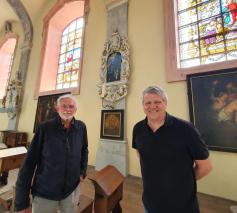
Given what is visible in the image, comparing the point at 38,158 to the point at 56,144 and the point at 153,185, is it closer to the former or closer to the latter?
the point at 56,144

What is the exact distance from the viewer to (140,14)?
4.20m

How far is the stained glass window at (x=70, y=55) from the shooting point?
240 inches

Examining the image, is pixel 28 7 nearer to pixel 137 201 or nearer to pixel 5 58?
pixel 5 58

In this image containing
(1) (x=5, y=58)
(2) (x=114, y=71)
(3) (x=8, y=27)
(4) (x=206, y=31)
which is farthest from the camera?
(1) (x=5, y=58)

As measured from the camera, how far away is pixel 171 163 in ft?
3.59

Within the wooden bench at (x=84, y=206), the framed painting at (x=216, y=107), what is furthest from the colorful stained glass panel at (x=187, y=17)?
the wooden bench at (x=84, y=206)

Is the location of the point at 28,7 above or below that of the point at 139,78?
above

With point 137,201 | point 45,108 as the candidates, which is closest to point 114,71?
point 137,201

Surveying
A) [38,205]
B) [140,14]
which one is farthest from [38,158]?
[140,14]

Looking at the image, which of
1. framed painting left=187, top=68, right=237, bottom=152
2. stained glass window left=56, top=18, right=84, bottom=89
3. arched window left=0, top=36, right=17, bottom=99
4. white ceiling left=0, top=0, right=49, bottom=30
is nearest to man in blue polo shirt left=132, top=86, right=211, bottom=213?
framed painting left=187, top=68, right=237, bottom=152

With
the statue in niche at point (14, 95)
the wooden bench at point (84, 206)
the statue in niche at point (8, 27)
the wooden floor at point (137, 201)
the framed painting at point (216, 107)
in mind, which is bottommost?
the wooden floor at point (137, 201)

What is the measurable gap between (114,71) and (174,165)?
3.50 m

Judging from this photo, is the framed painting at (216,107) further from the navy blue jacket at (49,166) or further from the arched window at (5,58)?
the arched window at (5,58)

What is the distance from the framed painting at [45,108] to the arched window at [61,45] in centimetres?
38
